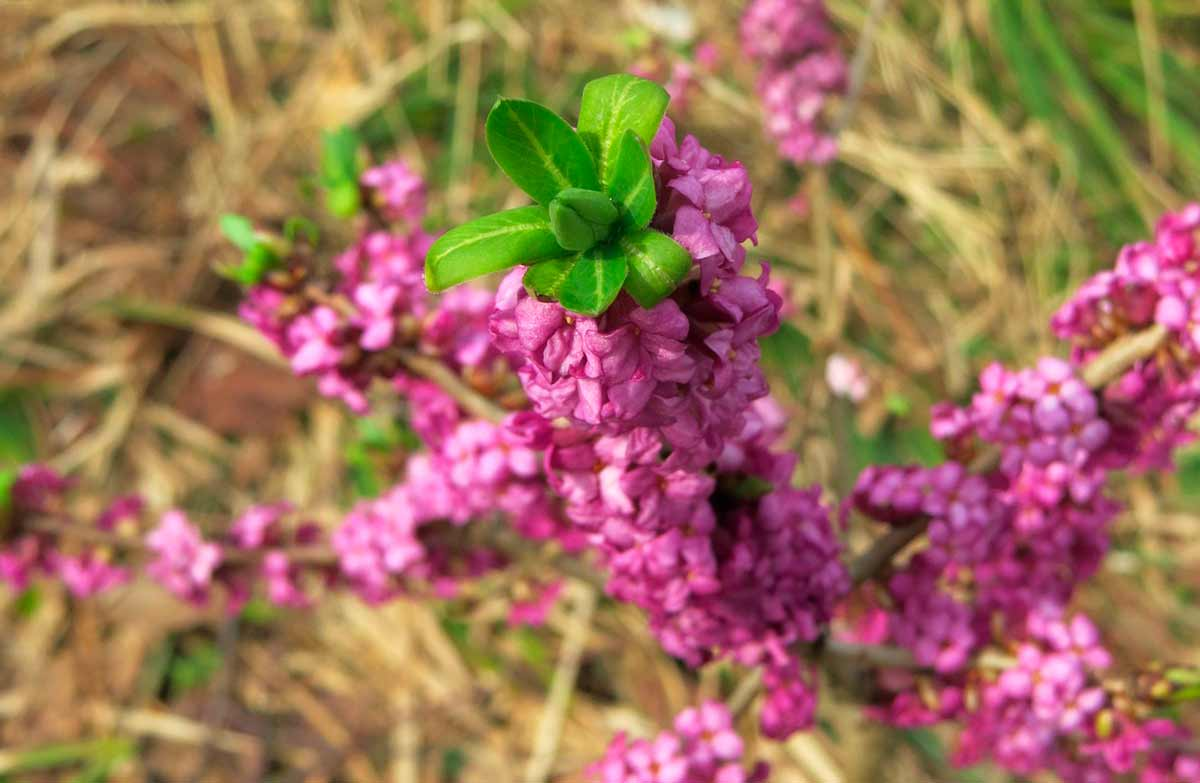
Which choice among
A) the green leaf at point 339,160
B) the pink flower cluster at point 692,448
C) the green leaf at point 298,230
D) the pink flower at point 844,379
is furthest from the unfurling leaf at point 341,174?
the pink flower at point 844,379

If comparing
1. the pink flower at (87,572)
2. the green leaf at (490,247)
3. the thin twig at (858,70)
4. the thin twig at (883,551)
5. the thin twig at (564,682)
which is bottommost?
the thin twig at (564,682)

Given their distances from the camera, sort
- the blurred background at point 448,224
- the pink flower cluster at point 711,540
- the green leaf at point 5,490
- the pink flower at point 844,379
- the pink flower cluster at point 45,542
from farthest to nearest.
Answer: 1. the blurred background at point 448,224
2. the pink flower at point 844,379
3. the pink flower cluster at point 45,542
4. the green leaf at point 5,490
5. the pink flower cluster at point 711,540

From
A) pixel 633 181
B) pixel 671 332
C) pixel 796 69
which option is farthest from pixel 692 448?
pixel 796 69

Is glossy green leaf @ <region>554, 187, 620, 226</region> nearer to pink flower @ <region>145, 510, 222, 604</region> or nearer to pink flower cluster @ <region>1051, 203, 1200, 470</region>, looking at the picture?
pink flower cluster @ <region>1051, 203, 1200, 470</region>

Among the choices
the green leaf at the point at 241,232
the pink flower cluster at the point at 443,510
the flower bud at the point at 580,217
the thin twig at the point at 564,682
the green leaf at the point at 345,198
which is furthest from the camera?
the thin twig at the point at 564,682

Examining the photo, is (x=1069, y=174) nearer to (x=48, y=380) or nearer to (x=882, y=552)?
(x=882, y=552)

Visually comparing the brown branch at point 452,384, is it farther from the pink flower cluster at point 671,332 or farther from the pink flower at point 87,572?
the pink flower at point 87,572

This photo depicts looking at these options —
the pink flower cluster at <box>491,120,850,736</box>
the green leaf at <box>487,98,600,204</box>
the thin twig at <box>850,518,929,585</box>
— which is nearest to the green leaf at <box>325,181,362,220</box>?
the pink flower cluster at <box>491,120,850,736</box>
